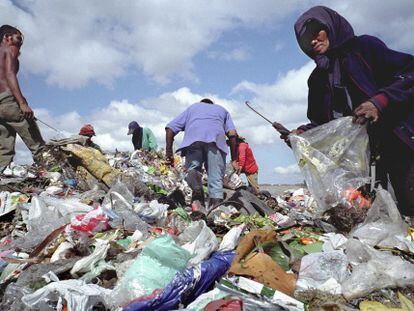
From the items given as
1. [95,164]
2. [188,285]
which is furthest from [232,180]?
[188,285]

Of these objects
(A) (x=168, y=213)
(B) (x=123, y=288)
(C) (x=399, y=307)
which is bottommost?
(C) (x=399, y=307)

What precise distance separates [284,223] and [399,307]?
157cm

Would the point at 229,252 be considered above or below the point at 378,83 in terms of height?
below

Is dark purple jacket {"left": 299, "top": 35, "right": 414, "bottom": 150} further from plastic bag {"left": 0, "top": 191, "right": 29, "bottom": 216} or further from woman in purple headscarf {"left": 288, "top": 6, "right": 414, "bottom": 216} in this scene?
plastic bag {"left": 0, "top": 191, "right": 29, "bottom": 216}

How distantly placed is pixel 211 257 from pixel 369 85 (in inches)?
67.6

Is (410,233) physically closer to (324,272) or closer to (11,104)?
(324,272)

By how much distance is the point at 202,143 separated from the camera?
5.02 m

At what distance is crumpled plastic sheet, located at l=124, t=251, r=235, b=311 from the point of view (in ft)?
5.83

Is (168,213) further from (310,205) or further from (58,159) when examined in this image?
(58,159)

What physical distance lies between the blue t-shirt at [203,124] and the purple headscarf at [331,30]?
2.07 meters

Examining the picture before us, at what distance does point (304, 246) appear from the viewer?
107 inches

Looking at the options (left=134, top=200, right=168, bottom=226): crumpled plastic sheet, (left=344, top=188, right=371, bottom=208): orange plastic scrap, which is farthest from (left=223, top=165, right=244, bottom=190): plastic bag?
(left=344, top=188, right=371, bottom=208): orange plastic scrap

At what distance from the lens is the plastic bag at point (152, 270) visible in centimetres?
187

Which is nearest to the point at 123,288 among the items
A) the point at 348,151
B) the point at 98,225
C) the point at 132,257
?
the point at 132,257
